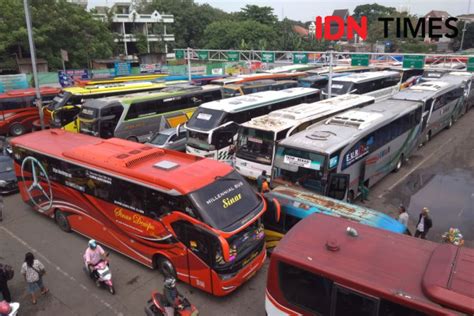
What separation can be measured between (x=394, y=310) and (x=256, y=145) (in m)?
9.59

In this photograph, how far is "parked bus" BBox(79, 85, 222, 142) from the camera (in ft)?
61.9

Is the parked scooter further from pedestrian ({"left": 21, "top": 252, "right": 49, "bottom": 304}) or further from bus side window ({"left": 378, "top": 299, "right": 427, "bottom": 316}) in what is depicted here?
bus side window ({"left": 378, "top": 299, "right": 427, "bottom": 316})

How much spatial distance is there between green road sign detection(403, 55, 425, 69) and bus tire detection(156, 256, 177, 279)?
1053 inches

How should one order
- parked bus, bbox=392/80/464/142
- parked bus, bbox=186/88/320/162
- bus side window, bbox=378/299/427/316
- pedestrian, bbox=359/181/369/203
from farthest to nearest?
1. parked bus, bbox=392/80/464/142
2. parked bus, bbox=186/88/320/162
3. pedestrian, bbox=359/181/369/203
4. bus side window, bbox=378/299/427/316

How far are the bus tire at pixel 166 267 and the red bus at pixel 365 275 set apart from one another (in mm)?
3397

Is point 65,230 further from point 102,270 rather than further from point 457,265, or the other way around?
point 457,265

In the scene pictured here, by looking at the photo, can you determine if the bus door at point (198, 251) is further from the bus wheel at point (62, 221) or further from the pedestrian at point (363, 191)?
the pedestrian at point (363, 191)

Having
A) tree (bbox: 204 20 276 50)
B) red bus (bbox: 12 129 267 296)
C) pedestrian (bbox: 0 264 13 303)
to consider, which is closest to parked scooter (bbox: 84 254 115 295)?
red bus (bbox: 12 129 267 296)

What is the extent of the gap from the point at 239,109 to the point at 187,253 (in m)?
10.2

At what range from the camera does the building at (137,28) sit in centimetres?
6269

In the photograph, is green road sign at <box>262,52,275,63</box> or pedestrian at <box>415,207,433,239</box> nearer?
pedestrian at <box>415,207,433,239</box>

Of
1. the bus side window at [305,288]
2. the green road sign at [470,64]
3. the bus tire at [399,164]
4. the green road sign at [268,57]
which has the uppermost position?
the green road sign at [268,57]

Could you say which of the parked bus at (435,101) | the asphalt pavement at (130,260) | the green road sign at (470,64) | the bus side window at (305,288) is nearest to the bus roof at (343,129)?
the parked bus at (435,101)

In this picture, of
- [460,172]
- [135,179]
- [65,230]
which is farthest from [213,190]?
[460,172]
